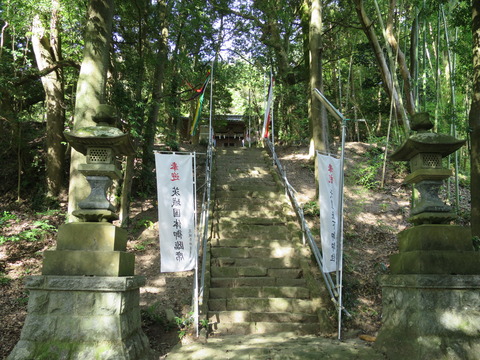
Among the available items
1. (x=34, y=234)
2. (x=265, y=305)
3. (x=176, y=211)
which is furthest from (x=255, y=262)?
(x=34, y=234)

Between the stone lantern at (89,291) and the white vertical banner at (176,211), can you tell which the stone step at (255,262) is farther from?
the stone lantern at (89,291)

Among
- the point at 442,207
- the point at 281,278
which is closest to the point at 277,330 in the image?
the point at 281,278

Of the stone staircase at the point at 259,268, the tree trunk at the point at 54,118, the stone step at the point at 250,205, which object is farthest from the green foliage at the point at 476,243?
the tree trunk at the point at 54,118

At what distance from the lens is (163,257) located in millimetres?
5121

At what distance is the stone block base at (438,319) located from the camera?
140 inches

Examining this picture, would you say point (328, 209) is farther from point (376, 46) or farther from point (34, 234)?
point (34, 234)

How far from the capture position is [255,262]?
671 cm

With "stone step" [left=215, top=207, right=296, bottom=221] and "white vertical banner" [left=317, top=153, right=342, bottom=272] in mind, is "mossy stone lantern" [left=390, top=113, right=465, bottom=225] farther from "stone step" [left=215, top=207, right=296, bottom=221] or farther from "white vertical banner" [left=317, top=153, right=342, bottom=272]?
"stone step" [left=215, top=207, right=296, bottom=221]

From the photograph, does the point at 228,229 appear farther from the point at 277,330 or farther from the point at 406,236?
the point at 406,236

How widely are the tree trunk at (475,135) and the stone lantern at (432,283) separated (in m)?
2.10

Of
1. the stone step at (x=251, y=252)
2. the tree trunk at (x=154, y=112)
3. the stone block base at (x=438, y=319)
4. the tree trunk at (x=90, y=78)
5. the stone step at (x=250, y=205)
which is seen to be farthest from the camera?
the tree trunk at (x=154, y=112)

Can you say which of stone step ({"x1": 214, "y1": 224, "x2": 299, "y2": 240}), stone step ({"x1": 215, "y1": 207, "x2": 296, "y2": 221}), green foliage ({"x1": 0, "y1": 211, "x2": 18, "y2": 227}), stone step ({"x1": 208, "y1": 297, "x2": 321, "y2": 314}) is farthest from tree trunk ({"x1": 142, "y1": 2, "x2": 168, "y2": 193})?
stone step ({"x1": 208, "y1": 297, "x2": 321, "y2": 314})

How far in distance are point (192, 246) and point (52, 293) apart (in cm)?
200

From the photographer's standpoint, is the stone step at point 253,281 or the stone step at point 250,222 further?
the stone step at point 250,222
